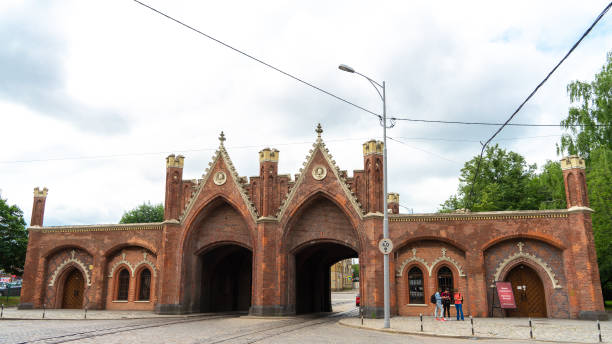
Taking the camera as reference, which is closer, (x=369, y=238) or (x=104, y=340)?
(x=104, y=340)

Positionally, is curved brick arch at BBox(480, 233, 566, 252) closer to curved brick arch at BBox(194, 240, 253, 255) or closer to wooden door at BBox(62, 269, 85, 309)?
curved brick arch at BBox(194, 240, 253, 255)

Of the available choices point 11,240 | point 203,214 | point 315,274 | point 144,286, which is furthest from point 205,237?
point 11,240

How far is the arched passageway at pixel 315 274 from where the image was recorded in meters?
31.8

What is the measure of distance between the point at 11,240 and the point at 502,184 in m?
44.5

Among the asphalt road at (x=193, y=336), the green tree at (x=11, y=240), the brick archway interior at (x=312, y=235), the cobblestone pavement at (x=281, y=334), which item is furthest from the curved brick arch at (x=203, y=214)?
the green tree at (x=11, y=240)

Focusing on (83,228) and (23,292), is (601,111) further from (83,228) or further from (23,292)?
(23,292)

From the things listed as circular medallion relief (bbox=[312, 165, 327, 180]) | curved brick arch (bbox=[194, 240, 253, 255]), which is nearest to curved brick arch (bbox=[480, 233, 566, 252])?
circular medallion relief (bbox=[312, 165, 327, 180])

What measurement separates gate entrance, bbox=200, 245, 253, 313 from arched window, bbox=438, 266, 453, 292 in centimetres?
1438

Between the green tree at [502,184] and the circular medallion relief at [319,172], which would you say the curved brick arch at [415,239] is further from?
the green tree at [502,184]

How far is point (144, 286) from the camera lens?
3241 cm

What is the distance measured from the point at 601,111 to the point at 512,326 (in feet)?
75.4

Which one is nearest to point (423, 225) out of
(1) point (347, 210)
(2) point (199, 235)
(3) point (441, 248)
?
(3) point (441, 248)

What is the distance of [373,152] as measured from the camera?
1105 inches

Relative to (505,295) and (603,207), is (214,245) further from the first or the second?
(603,207)
